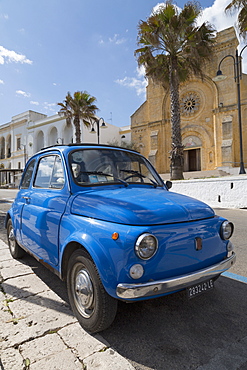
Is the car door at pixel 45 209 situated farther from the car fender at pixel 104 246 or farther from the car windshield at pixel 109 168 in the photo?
the car fender at pixel 104 246

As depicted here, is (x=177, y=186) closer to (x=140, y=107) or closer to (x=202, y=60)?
(x=202, y=60)

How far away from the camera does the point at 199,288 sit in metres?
2.19

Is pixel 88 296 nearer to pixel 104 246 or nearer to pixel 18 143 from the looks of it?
pixel 104 246

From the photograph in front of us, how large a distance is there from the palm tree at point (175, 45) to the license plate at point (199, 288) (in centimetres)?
1491

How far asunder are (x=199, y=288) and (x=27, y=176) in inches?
119

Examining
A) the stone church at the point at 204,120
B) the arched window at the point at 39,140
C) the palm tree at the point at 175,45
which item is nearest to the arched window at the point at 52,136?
the arched window at the point at 39,140

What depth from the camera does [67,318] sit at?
94.2 inches

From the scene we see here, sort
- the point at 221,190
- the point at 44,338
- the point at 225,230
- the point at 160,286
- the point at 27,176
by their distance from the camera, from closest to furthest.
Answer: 1. the point at 160,286
2. the point at 44,338
3. the point at 225,230
4. the point at 27,176
5. the point at 221,190

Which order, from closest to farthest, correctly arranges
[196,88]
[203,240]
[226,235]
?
[203,240], [226,235], [196,88]

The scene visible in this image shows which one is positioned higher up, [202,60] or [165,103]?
[165,103]

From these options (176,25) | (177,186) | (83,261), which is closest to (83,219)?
(83,261)

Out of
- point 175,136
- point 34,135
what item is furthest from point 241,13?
point 34,135

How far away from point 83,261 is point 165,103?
3311 cm

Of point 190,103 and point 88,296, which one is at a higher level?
point 190,103
